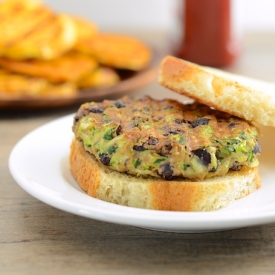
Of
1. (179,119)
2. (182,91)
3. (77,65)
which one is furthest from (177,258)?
(77,65)

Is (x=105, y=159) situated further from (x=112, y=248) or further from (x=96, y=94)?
(x=96, y=94)

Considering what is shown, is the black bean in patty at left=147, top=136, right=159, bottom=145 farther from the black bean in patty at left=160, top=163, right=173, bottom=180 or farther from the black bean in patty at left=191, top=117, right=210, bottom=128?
the black bean in patty at left=191, top=117, right=210, bottom=128

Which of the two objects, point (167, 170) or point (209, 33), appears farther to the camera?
point (209, 33)

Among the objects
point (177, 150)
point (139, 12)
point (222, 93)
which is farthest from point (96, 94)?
point (139, 12)

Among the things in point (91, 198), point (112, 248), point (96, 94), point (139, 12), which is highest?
point (91, 198)

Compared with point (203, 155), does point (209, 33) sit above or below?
below

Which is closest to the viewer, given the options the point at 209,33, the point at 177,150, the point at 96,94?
the point at 177,150

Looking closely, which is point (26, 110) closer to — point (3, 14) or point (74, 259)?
point (3, 14)
